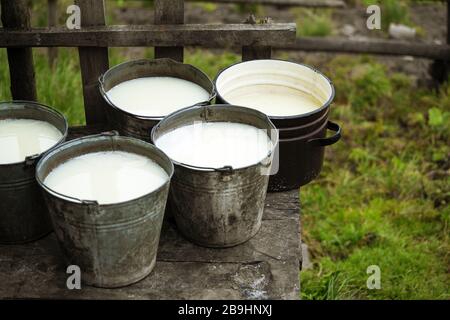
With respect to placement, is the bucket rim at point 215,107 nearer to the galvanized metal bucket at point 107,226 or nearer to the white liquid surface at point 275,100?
the galvanized metal bucket at point 107,226

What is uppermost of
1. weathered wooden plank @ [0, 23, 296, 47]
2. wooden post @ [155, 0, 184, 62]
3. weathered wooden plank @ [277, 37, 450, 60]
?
wooden post @ [155, 0, 184, 62]

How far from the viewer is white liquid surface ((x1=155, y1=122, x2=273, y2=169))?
114 inches

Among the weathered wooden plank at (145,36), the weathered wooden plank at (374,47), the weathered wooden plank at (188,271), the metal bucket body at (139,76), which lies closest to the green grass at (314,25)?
the weathered wooden plank at (374,47)

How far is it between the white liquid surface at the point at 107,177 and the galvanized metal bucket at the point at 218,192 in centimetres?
13

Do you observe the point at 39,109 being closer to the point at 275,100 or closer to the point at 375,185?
the point at 275,100

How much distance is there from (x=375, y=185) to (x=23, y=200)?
302cm

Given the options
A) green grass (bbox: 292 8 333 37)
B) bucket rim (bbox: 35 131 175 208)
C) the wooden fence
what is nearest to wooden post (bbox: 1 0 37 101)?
the wooden fence

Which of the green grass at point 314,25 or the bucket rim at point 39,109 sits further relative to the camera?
the green grass at point 314,25

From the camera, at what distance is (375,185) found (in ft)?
16.6

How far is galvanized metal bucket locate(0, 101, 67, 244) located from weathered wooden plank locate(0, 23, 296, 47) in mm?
459

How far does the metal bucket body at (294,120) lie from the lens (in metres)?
3.23

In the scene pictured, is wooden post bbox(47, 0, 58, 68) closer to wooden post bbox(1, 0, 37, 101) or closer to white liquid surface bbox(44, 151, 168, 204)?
wooden post bbox(1, 0, 37, 101)

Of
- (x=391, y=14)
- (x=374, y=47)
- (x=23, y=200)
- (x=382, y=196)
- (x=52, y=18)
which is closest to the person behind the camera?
(x=23, y=200)

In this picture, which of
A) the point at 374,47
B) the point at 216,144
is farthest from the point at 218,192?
the point at 374,47
